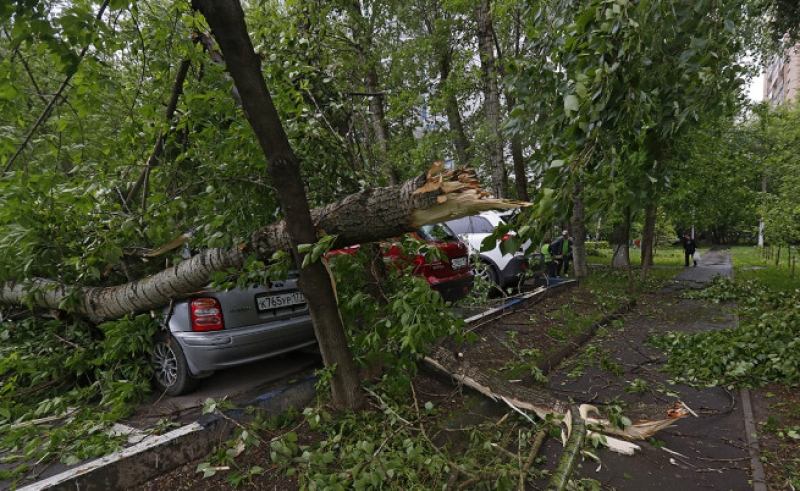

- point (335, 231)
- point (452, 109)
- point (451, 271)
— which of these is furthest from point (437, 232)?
point (452, 109)

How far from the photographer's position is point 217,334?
3832 mm

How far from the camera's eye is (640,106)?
213cm

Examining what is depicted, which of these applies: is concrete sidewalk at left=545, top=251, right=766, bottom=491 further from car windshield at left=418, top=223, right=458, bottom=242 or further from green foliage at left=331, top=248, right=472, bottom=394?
car windshield at left=418, top=223, right=458, bottom=242

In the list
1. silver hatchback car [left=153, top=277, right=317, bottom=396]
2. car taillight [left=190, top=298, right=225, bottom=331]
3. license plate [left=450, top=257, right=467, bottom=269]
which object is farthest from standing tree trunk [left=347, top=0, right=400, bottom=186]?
car taillight [left=190, top=298, right=225, bottom=331]

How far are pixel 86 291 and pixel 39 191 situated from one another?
1616 mm

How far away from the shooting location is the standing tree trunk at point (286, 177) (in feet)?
7.97

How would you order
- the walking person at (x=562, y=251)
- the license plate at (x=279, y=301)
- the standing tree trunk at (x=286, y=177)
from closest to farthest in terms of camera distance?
the standing tree trunk at (x=286, y=177) → the license plate at (x=279, y=301) → the walking person at (x=562, y=251)

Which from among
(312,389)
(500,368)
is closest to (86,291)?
(312,389)

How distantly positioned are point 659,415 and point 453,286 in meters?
3.34

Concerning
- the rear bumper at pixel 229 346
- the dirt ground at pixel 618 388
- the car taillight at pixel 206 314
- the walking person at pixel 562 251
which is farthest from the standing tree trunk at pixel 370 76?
the walking person at pixel 562 251

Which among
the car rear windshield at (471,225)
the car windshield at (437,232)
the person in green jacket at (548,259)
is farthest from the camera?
the person in green jacket at (548,259)

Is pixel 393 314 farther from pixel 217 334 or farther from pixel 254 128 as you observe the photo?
pixel 217 334

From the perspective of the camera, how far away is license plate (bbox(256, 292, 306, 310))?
416 cm

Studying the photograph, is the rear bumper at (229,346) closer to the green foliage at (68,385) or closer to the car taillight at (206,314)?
the car taillight at (206,314)
